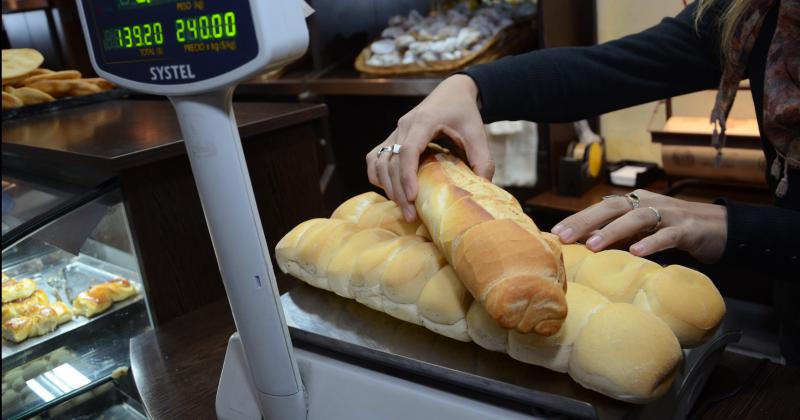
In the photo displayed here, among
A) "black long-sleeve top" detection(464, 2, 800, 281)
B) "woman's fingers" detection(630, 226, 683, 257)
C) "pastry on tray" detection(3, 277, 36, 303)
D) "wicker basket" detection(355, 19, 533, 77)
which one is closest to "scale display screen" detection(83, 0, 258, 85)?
"woman's fingers" detection(630, 226, 683, 257)

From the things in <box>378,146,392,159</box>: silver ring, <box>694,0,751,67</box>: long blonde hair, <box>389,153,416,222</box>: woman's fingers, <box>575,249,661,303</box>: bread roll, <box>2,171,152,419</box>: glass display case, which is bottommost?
<box>2,171,152,419</box>: glass display case

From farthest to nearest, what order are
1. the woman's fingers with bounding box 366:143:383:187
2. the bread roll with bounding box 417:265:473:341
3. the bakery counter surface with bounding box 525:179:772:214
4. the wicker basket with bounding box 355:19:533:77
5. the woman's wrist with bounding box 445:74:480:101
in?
the wicker basket with bounding box 355:19:533:77 < the bakery counter surface with bounding box 525:179:772:214 < the woman's wrist with bounding box 445:74:480:101 < the woman's fingers with bounding box 366:143:383:187 < the bread roll with bounding box 417:265:473:341

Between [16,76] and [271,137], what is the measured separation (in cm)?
124

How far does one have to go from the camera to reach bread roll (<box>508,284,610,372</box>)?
26.7 inches

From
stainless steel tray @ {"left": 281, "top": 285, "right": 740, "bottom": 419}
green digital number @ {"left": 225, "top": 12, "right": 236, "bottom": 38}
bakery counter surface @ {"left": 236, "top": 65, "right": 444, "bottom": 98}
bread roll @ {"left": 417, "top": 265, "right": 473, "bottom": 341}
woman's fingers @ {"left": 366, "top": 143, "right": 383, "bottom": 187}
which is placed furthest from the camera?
bakery counter surface @ {"left": 236, "top": 65, "right": 444, "bottom": 98}

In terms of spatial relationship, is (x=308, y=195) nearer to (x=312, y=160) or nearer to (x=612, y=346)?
(x=312, y=160)

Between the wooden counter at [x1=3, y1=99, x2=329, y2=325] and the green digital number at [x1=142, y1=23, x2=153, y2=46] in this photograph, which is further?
the wooden counter at [x1=3, y1=99, x2=329, y2=325]

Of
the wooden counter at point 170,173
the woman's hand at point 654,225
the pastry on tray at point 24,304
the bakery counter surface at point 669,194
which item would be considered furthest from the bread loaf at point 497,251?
the bakery counter surface at point 669,194

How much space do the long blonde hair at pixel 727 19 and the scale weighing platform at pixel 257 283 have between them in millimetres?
537

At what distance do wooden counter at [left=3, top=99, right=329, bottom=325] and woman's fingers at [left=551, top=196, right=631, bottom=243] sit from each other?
0.65 m

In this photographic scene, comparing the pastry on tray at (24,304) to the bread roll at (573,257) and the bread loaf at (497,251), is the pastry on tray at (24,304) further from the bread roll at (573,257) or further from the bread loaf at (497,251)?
the bread roll at (573,257)

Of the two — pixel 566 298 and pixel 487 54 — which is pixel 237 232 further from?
pixel 487 54

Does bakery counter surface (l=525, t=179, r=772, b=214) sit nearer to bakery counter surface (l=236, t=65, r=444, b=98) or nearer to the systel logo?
bakery counter surface (l=236, t=65, r=444, b=98)

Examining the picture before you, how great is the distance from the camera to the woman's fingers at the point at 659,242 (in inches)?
32.4
